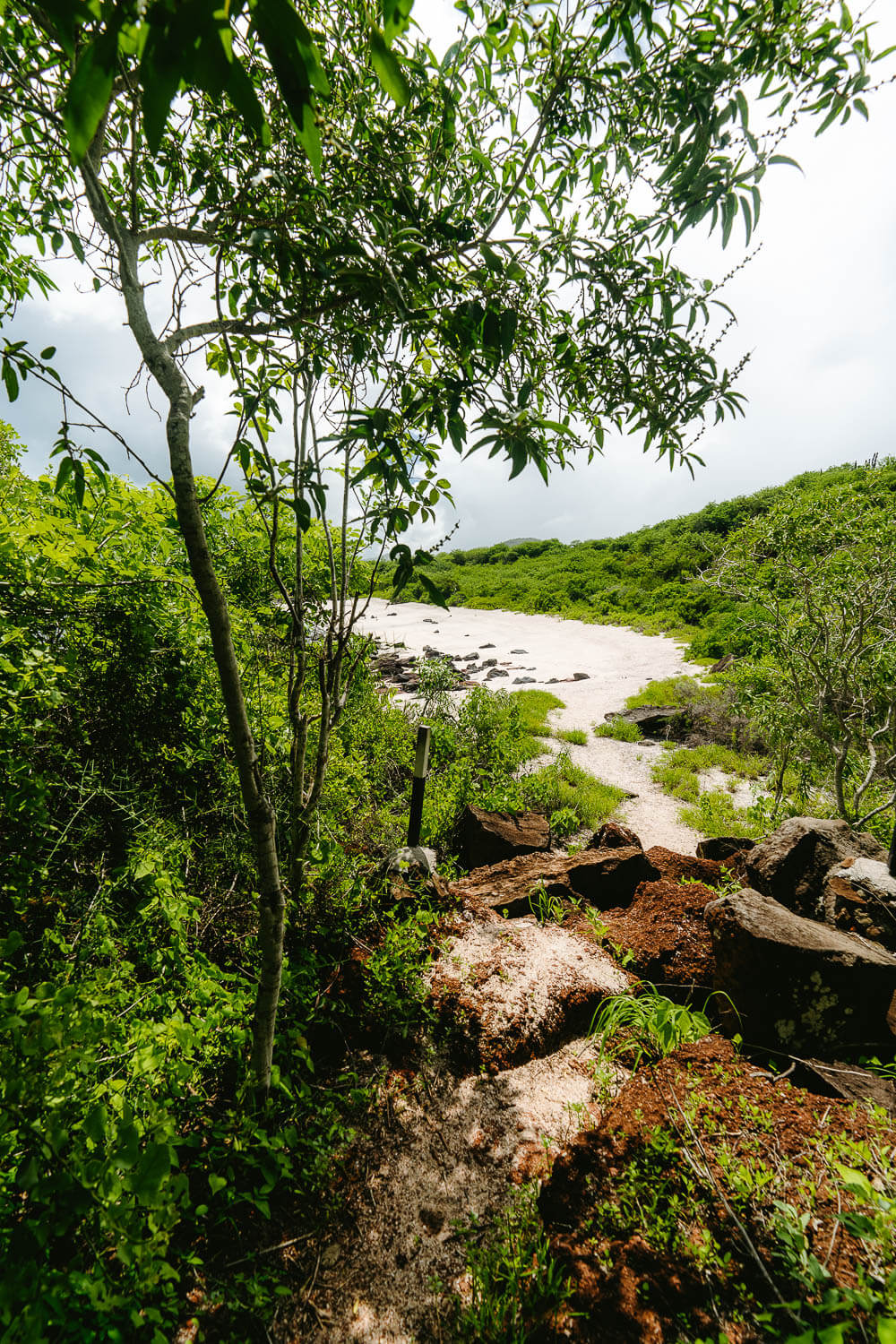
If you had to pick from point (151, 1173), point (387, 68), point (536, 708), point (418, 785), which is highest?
point (387, 68)

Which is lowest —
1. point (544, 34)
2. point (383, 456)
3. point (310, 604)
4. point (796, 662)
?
point (796, 662)

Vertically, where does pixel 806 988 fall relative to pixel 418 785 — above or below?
below

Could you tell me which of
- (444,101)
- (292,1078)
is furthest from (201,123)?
(292,1078)

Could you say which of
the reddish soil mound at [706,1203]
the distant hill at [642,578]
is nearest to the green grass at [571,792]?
the reddish soil mound at [706,1203]

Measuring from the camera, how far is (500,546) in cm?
5088

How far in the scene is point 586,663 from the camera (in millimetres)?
16938

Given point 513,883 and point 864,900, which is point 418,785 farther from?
point 864,900

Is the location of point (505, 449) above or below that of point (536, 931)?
above

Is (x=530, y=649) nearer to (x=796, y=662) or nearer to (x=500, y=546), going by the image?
(x=796, y=662)

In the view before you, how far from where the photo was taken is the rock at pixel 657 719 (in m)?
10.7

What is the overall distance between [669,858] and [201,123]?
5.54 metres

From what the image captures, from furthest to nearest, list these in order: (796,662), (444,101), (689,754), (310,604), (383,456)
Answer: (689,754) → (796,662) → (310,604) → (444,101) → (383,456)

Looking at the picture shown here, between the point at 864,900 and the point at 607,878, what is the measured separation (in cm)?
175

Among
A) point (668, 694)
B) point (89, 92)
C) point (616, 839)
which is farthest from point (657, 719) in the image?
point (89, 92)
